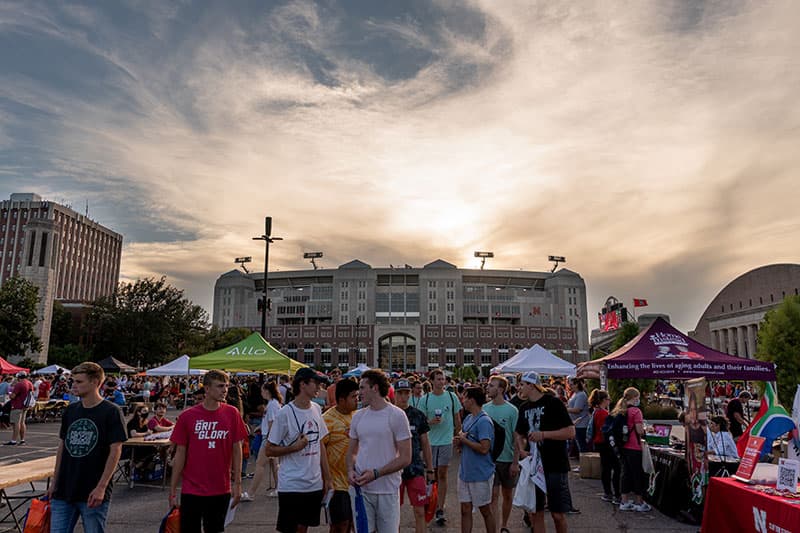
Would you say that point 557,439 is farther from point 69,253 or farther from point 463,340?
point 69,253

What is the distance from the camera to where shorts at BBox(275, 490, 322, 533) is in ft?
16.2

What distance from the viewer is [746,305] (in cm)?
8869

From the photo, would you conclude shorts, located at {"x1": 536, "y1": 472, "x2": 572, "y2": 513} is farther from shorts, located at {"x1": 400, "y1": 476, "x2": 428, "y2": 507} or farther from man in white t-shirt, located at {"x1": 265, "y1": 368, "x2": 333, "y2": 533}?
man in white t-shirt, located at {"x1": 265, "y1": 368, "x2": 333, "y2": 533}

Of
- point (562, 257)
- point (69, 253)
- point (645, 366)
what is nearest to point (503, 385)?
point (645, 366)

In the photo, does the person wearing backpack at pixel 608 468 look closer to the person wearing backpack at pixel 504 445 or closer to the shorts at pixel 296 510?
the person wearing backpack at pixel 504 445

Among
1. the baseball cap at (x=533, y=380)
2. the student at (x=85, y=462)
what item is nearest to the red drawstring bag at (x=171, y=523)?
the student at (x=85, y=462)

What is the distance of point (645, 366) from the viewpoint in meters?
12.8

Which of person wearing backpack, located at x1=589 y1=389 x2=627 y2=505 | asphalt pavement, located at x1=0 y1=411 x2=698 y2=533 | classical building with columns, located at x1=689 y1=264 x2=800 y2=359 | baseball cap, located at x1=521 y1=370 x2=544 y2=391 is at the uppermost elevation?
classical building with columns, located at x1=689 y1=264 x2=800 y2=359

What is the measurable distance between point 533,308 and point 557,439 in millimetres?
125237

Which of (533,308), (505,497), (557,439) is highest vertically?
(533,308)

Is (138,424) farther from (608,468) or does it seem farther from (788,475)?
(788,475)

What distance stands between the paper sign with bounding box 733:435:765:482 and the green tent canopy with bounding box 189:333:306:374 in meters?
12.1

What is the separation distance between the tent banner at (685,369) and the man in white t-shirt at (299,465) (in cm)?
978

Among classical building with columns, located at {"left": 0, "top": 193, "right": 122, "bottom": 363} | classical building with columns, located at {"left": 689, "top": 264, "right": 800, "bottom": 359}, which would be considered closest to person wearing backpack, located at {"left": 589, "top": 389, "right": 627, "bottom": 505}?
classical building with columns, located at {"left": 689, "top": 264, "right": 800, "bottom": 359}
